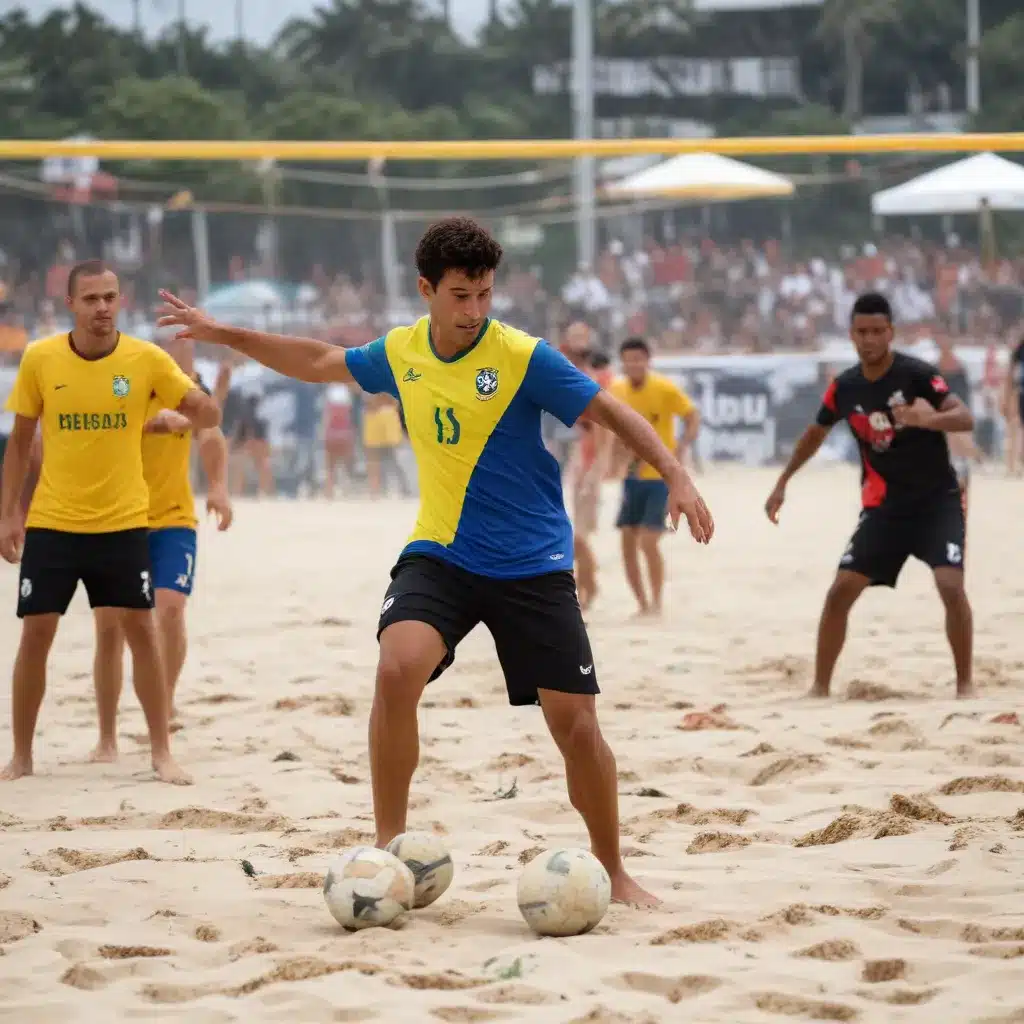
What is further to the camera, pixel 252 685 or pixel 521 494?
pixel 252 685

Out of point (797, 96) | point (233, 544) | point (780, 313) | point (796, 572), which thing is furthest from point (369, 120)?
point (796, 572)

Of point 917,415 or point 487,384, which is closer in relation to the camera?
point 487,384

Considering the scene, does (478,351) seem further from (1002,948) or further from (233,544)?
(233,544)

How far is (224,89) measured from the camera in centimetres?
3772

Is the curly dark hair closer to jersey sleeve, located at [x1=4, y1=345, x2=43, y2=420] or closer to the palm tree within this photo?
jersey sleeve, located at [x1=4, y1=345, x2=43, y2=420]

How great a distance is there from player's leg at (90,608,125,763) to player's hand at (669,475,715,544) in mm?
2598

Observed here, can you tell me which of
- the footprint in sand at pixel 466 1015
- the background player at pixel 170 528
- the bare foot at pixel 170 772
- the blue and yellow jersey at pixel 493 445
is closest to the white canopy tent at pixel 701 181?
the background player at pixel 170 528

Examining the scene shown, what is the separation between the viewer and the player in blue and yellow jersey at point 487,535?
3859 mm

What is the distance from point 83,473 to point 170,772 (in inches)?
39.4

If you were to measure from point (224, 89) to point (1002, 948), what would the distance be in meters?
36.5

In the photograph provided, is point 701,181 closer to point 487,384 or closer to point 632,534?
point 632,534

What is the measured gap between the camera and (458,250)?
3.80 meters

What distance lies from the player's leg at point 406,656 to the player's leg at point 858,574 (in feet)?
10.4

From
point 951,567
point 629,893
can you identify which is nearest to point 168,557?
point 629,893
